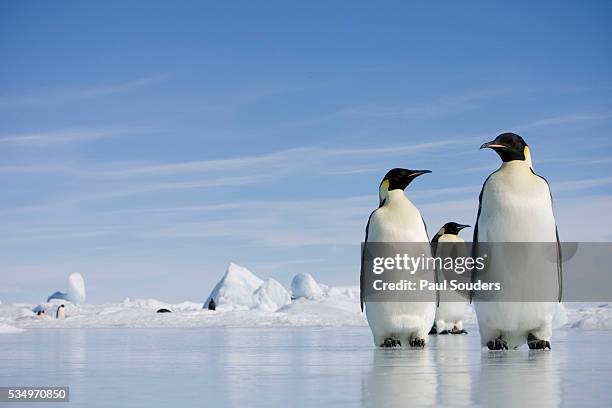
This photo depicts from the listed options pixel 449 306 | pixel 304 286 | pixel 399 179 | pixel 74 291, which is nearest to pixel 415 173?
pixel 399 179

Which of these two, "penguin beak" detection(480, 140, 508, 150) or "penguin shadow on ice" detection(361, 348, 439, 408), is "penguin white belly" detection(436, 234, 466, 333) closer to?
"penguin beak" detection(480, 140, 508, 150)

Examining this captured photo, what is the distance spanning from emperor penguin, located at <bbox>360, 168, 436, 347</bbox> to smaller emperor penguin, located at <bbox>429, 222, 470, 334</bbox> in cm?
428

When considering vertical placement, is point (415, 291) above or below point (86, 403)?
above

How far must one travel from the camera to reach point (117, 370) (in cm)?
552

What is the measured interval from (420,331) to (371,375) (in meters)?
3.61

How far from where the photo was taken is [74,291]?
147 feet

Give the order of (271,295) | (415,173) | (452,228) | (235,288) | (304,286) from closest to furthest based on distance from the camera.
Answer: (415,173), (452,228), (271,295), (235,288), (304,286)

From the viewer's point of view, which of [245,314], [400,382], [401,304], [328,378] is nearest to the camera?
[400,382]

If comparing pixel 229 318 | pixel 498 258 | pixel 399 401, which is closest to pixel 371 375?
pixel 399 401

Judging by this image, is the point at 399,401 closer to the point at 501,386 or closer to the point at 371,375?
the point at 501,386

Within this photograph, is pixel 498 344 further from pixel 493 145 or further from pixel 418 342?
pixel 493 145

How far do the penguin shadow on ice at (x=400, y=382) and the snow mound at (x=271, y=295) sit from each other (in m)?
30.3

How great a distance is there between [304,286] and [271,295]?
243cm
